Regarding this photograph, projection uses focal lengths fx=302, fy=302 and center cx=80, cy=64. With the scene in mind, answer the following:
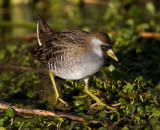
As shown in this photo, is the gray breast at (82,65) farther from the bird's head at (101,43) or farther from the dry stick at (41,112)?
the dry stick at (41,112)

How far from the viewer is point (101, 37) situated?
4.67 m

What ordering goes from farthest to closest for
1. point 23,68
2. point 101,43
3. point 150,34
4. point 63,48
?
point 150,34 < point 23,68 < point 63,48 < point 101,43

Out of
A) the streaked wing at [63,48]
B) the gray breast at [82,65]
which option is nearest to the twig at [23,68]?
the streaked wing at [63,48]

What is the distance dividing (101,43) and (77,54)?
16.5 inches

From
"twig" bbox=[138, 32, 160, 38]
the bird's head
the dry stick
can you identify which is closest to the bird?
the bird's head

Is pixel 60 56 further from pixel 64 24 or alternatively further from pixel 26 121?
pixel 64 24

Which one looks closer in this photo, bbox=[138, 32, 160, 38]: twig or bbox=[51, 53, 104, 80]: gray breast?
bbox=[51, 53, 104, 80]: gray breast

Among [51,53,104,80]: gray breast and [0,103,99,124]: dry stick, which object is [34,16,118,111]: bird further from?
[0,103,99,124]: dry stick

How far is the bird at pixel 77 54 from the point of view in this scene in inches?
185

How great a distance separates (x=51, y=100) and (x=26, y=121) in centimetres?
92

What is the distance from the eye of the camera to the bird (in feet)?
15.4

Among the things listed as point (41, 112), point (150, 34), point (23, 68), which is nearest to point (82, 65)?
point (41, 112)

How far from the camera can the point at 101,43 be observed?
4.69m

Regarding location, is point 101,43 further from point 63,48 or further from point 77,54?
point 63,48
